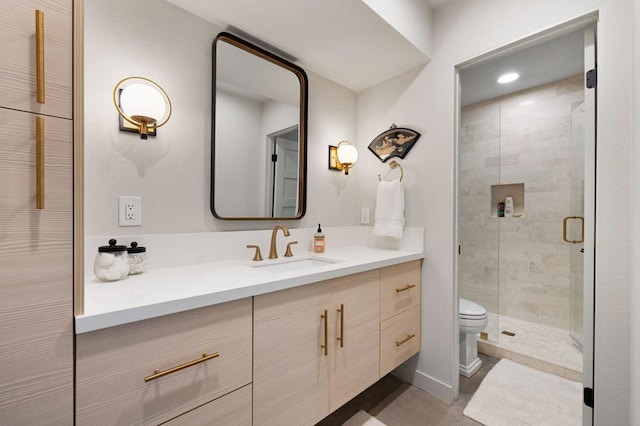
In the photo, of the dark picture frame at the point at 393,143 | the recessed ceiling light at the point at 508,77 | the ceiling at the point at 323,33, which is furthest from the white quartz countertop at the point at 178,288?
the recessed ceiling light at the point at 508,77

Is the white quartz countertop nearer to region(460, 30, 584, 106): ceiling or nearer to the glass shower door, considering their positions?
region(460, 30, 584, 106): ceiling

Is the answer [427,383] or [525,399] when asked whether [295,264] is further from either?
[525,399]

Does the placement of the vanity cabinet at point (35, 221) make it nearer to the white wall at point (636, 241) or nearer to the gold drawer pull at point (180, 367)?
the gold drawer pull at point (180, 367)

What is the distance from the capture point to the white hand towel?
189 centimetres

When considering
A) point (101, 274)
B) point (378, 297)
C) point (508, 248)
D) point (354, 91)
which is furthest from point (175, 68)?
point (508, 248)

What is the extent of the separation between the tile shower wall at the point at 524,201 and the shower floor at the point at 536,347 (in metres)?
0.18

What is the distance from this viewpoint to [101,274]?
102cm

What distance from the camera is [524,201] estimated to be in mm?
2797

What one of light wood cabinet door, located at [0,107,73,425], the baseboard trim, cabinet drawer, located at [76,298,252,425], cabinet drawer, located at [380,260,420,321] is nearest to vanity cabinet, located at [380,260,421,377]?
cabinet drawer, located at [380,260,420,321]

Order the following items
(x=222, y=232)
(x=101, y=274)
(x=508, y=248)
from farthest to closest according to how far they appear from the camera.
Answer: (x=508, y=248) < (x=222, y=232) < (x=101, y=274)

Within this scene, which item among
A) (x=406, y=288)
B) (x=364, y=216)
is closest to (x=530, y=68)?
(x=364, y=216)

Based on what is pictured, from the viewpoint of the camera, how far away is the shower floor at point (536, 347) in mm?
1989

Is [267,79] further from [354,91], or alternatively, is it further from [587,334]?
[587,334]

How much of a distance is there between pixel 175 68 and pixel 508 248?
3.26 metres
